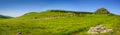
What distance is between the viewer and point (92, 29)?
108 meters

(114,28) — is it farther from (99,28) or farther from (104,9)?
(104,9)

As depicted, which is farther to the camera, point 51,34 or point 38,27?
point 38,27

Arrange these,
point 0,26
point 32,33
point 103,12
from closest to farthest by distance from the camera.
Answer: point 32,33 < point 0,26 < point 103,12

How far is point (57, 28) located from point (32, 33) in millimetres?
14294

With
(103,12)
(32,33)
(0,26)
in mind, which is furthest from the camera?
(103,12)

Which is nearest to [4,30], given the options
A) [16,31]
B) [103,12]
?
[16,31]

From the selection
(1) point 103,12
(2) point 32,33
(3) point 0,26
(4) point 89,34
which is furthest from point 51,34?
(1) point 103,12

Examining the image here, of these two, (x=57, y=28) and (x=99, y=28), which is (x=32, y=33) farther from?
(x=99, y=28)

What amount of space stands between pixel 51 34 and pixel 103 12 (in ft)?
278

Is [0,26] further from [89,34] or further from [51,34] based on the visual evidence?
[89,34]

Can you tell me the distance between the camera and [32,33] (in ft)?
335

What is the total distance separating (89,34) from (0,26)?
110ft

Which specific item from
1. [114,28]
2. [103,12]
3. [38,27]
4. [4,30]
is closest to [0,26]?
[4,30]

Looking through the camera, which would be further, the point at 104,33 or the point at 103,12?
the point at 103,12
